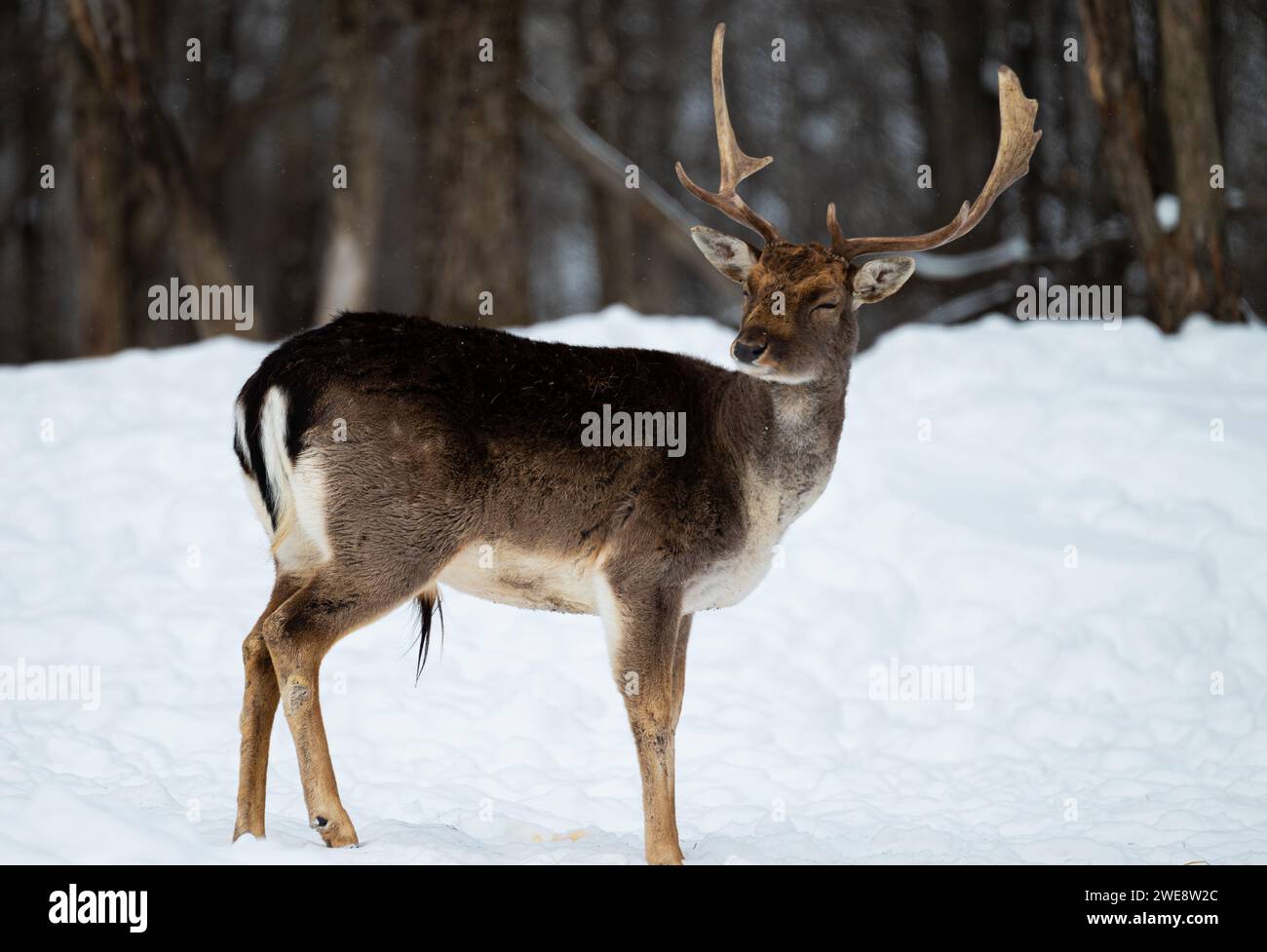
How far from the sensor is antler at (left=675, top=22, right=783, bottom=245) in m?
7.14

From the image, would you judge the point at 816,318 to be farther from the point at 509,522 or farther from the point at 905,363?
the point at 905,363

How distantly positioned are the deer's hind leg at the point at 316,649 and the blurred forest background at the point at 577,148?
7.23 metres

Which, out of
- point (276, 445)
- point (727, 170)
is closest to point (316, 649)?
point (276, 445)

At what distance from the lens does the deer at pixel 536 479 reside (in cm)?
609

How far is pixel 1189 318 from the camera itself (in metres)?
12.5

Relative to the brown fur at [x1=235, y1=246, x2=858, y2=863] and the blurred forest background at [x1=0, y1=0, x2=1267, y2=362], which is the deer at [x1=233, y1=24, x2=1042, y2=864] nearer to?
the brown fur at [x1=235, y1=246, x2=858, y2=863]

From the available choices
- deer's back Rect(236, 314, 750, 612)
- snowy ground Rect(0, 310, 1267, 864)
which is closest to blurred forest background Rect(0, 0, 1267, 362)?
snowy ground Rect(0, 310, 1267, 864)

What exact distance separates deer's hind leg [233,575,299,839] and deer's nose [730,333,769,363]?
7.26ft

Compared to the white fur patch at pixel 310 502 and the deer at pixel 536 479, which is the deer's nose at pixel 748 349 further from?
the white fur patch at pixel 310 502

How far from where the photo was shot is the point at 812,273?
6.57 m

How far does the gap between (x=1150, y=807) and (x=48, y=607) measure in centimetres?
Answer: 649

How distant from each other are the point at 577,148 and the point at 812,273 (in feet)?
30.4

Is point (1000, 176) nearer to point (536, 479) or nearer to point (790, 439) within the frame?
point (790, 439)

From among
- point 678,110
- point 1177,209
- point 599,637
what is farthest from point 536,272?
point 599,637
